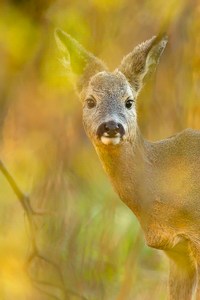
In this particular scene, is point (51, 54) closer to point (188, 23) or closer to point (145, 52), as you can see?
point (145, 52)

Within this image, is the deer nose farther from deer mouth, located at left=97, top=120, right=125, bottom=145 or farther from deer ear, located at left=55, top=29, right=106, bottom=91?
deer ear, located at left=55, top=29, right=106, bottom=91

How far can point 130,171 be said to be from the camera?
775cm

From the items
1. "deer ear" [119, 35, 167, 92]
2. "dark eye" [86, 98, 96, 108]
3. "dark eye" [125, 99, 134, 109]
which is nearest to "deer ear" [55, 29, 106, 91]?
"deer ear" [119, 35, 167, 92]

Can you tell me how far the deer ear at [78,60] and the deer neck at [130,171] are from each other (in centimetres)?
60

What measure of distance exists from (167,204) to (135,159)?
352 mm

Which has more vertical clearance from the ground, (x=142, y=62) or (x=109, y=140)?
(x=142, y=62)

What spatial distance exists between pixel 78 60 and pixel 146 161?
0.84 metres

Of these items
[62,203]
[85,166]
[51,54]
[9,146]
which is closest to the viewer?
[51,54]

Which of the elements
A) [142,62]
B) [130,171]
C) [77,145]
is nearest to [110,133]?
[130,171]

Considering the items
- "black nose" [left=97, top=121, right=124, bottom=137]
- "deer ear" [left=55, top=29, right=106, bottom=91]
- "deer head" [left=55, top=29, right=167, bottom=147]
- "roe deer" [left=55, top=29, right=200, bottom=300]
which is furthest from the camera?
"deer ear" [left=55, top=29, right=106, bottom=91]

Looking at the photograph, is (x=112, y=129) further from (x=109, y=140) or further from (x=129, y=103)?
(x=129, y=103)

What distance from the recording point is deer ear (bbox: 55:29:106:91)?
8102 mm

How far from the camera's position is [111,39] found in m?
10.5

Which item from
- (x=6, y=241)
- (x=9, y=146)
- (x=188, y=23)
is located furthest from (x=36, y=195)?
(x=188, y=23)
